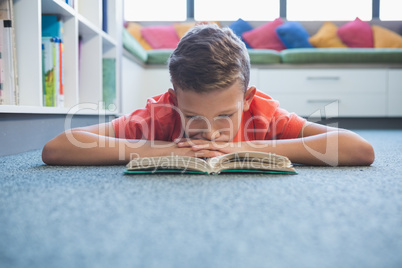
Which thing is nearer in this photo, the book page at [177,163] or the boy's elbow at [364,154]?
the book page at [177,163]

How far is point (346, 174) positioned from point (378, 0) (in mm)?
3738

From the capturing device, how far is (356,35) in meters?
3.55

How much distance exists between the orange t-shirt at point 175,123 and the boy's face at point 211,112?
0.11 meters

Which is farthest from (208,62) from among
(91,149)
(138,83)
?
(138,83)

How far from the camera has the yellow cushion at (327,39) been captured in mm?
3521

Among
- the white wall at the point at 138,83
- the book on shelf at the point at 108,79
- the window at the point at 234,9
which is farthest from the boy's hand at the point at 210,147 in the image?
the window at the point at 234,9

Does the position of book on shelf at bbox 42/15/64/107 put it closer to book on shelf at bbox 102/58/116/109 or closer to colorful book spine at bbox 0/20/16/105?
colorful book spine at bbox 0/20/16/105

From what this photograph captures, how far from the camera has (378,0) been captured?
3855 millimetres

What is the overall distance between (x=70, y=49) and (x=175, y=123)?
2.63ft

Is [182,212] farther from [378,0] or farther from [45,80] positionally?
[378,0]

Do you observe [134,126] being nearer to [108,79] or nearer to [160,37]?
[108,79]

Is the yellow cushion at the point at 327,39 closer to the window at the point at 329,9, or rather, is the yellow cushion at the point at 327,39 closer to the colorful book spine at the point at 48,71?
the window at the point at 329,9

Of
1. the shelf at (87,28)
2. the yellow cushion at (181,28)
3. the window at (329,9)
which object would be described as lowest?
the shelf at (87,28)

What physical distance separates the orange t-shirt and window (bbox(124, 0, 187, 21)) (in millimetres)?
3099
